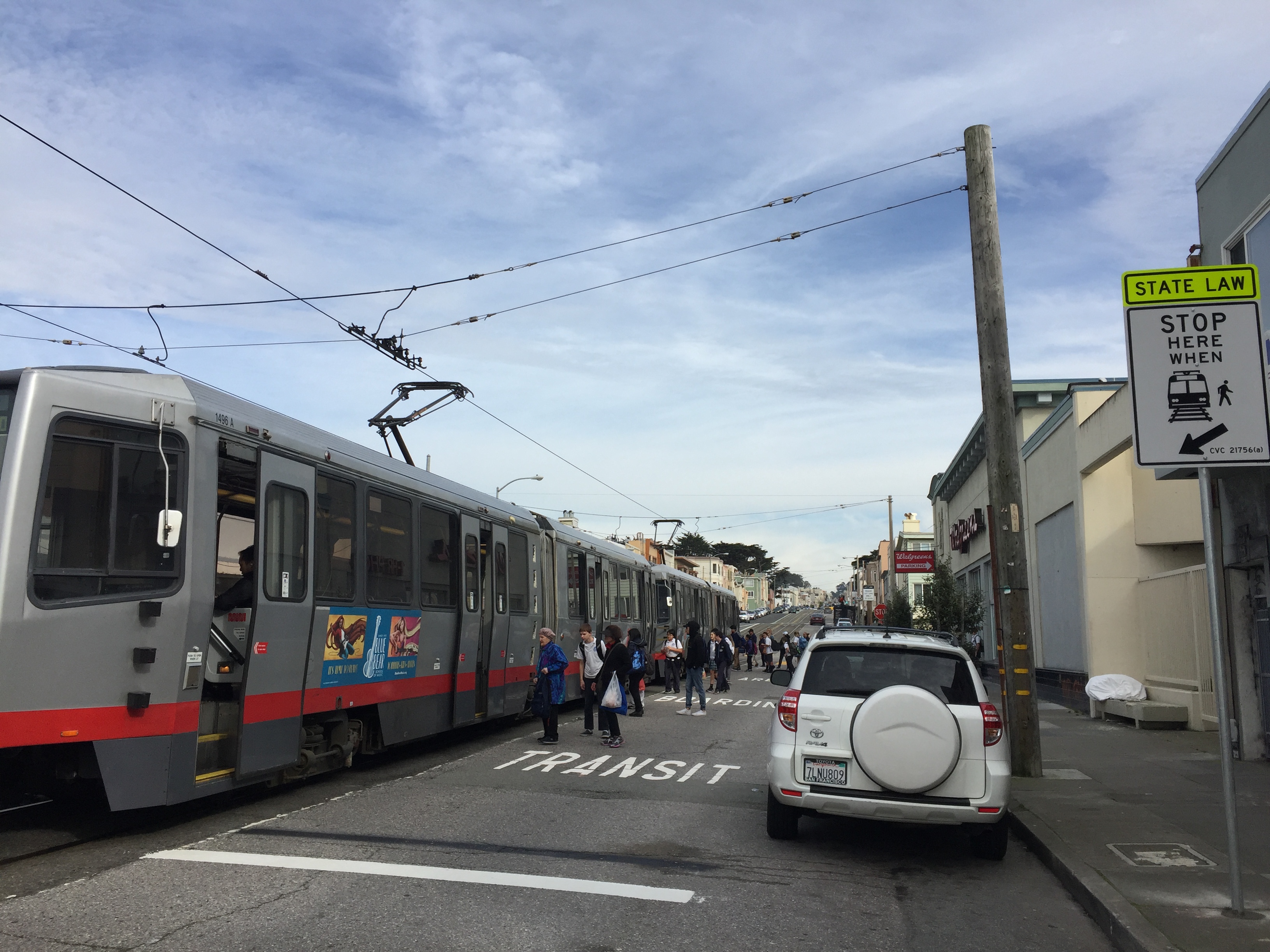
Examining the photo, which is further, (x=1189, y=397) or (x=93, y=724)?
(x=93, y=724)

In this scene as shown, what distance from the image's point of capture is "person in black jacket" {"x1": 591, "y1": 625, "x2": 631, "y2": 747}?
1372 cm

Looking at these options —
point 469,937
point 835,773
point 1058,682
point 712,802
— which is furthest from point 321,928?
point 1058,682

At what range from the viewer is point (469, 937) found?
17.5 ft

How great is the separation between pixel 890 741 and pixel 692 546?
128655mm

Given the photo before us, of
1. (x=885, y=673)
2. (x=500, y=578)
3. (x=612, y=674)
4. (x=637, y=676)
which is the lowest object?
(x=637, y=676)

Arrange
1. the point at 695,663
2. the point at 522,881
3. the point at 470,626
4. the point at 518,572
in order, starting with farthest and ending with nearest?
the point at 695,663, the point at 518,572, the point at 470,626, the point at 522,881

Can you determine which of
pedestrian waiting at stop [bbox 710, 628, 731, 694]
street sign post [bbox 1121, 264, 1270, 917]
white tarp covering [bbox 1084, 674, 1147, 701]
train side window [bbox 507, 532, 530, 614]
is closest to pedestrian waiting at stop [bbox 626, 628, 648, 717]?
train side window [bbox 507, 532, 530, 614]

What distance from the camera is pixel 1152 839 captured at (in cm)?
789

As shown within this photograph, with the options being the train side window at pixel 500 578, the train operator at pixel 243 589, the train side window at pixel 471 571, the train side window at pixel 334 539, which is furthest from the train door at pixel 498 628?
the train operator at pixel 243 589

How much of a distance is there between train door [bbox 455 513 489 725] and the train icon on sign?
8.72 meters

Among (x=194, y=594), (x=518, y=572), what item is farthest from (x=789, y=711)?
(x=518, y=572)

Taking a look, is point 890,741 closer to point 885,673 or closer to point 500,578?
point 885,673

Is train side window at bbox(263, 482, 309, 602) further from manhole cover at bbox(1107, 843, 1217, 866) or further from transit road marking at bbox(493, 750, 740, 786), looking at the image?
manhole cover at bbox(1107, 843, 1217, 866)

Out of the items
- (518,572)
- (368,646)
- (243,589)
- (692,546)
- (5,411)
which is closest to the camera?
(5,411)
